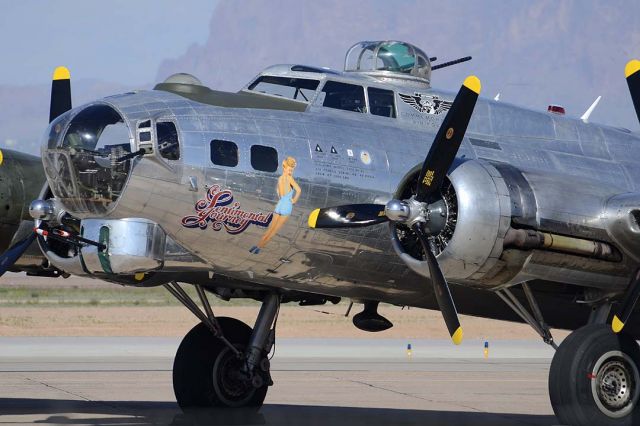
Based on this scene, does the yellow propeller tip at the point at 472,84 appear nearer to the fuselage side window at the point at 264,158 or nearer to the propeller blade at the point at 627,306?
the fuselage side window at the point at 264,158

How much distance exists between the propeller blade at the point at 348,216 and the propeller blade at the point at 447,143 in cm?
52

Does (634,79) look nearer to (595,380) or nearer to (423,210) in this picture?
(423,210)

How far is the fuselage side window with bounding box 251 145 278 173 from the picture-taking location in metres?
13.3

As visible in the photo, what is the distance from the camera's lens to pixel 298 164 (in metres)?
13.5

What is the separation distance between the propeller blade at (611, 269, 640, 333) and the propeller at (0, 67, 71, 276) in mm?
7744

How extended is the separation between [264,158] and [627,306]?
15.0 feet

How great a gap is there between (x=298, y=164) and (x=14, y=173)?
5.40 metres

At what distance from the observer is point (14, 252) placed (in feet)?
52.6

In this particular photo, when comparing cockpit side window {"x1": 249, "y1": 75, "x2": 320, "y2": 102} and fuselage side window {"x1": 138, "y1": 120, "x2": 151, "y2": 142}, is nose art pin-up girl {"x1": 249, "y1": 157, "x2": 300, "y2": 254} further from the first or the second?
fuselage side window {"x1": 138, "y1": 120, "x2": 151, "y2": 142}

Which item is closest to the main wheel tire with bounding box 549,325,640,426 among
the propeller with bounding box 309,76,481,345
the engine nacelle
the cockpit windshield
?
the engine nacelle

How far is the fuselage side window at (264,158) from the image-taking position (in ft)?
43.7

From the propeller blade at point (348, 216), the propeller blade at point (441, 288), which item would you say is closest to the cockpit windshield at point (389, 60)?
the propeller blade at point (348, 216)

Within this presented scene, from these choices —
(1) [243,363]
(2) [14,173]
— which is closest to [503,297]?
(1) [243,363]

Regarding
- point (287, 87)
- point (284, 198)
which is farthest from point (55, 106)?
point (284, 198)
